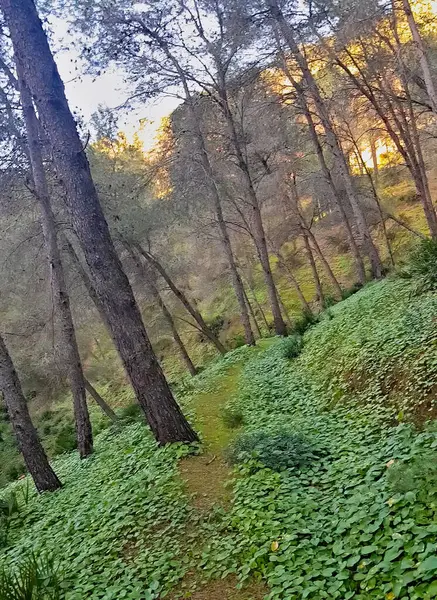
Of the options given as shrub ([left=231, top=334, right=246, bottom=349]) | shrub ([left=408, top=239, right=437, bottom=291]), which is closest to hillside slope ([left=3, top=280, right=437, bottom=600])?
shrub ([left=408, top=239, right=437, bottom=291])

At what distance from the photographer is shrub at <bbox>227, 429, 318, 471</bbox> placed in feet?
15.7

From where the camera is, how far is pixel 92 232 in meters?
5.83

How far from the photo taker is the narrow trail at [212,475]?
3.35m

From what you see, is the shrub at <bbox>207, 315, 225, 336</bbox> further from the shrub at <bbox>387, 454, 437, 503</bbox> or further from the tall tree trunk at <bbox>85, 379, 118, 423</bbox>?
the shrub at <bbox>387, 454, 437, 503</bbox>

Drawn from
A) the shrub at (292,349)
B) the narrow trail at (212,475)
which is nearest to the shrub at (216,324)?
the shrub at (292,349)

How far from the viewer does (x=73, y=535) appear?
4.74 meters

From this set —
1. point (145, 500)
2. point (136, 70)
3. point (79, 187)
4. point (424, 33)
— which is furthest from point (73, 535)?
point (424, 33)

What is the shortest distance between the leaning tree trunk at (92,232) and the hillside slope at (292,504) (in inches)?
26.7

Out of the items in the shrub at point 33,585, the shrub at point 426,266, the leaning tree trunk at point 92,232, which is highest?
the leaning tree trunk at point 92,232

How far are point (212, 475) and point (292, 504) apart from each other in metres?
1.34

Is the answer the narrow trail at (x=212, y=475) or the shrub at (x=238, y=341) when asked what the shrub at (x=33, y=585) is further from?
the shrub at (x=238, y=341)

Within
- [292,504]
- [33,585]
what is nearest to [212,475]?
[292,504]

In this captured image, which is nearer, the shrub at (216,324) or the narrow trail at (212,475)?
the narrow trail at (212,475)

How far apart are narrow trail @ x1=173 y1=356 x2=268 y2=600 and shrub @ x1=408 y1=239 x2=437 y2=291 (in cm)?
373
